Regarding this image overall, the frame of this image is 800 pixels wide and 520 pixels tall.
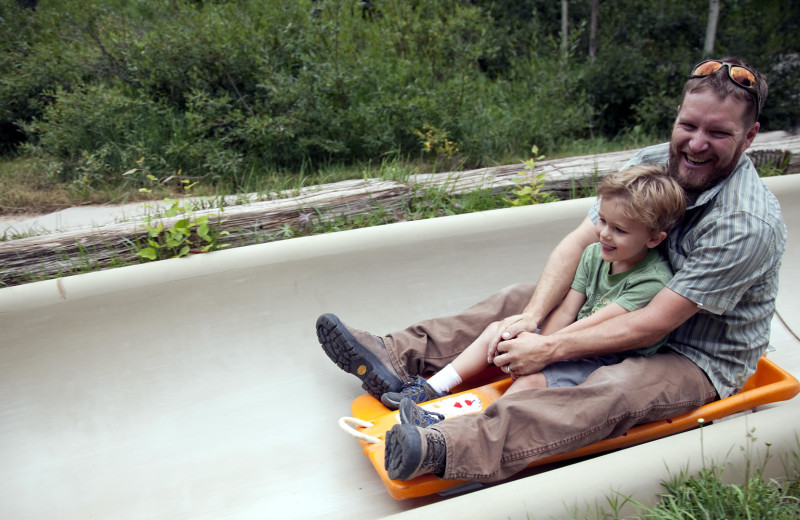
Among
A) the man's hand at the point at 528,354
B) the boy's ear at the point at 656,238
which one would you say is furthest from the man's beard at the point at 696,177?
the man's hand at the point at 528,354

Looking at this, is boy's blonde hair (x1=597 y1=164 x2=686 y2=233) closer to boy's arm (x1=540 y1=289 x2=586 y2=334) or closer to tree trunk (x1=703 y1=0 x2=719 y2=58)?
boy's arm (x1=540 y1=289 x2=586 y2=334)

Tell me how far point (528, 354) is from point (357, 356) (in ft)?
2.05

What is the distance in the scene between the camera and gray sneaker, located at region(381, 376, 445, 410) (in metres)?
2.37

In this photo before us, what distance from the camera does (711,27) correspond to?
6172 millimetres


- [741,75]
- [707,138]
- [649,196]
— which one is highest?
[741,75]

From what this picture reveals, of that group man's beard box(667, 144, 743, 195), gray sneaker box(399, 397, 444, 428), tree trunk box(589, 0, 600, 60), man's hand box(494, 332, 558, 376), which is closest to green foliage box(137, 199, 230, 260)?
gray sneaker box(399, 397, 444, 428)

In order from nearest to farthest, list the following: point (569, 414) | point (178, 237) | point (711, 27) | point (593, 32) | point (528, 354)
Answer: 1. point (569, 414)
2. point (528, 354)
3. point (178, 237)
4. point (711, 27)
5. point (593, 32)

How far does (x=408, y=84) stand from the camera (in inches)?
201

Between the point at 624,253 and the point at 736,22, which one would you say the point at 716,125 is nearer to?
the point at 624,253

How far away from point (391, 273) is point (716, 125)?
1504 millimetres

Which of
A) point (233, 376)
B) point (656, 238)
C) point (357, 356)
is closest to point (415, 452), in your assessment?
point (357, 356)

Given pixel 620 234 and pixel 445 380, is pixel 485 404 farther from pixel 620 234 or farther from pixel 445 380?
pixel 620 234

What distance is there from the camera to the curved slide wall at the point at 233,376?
216 cm

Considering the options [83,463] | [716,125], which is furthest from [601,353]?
[83,463]
